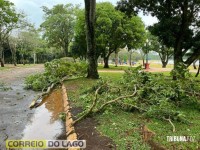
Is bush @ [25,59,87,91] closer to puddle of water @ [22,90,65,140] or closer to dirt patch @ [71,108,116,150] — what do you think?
puddle of water @ [22,90,65,140]

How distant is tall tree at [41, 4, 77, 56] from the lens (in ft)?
181

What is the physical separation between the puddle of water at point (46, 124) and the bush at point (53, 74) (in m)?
4.42

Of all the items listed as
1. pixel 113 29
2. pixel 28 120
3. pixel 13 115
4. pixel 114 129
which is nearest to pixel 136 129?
pixel 114 129

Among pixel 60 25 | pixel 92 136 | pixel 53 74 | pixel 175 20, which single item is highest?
Result: pixel 60 25

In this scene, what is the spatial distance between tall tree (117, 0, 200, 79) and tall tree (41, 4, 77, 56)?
121 ft

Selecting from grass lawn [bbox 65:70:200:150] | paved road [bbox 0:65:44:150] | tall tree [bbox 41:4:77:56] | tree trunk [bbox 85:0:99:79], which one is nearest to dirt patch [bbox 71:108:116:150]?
grass lawn [bbox 65:70:200:150]

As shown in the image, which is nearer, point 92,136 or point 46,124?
point 92,136

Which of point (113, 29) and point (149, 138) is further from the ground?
point (113, 29)

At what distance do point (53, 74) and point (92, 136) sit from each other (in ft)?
39.7

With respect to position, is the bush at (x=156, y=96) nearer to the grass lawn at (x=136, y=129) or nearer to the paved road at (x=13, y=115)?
the grass lawn at (x=136, y=129)

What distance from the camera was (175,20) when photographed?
61.6ft

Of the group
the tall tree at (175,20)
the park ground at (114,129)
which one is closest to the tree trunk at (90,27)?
the tall tree at (175,20)

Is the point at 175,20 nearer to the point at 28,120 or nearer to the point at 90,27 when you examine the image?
the point at 90,27

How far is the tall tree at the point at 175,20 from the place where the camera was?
59.4 feet
